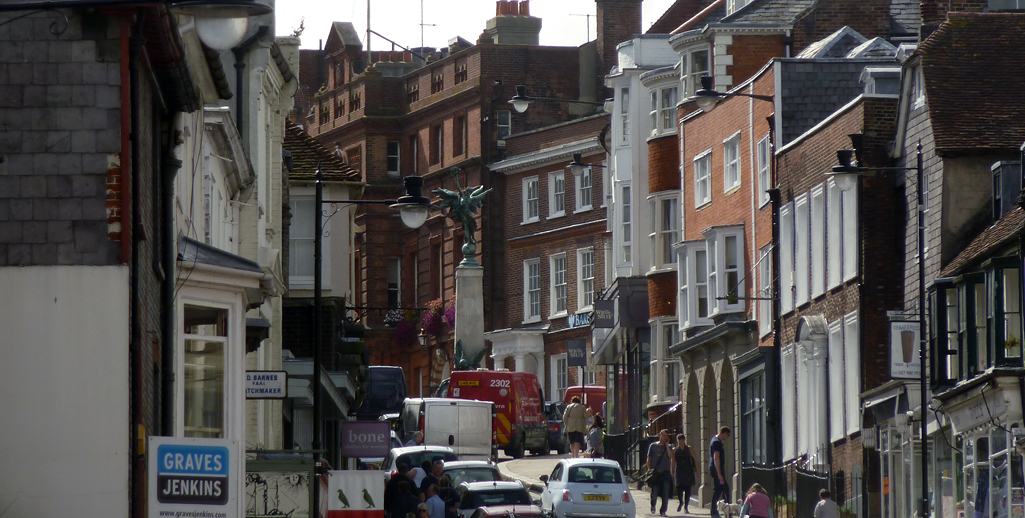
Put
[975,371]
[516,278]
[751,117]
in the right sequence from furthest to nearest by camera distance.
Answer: [516,278], [751,117], [975,371]

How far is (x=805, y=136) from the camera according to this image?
127 feet

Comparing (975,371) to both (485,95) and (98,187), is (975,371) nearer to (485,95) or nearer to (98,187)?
(98,187)

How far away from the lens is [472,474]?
34.7m

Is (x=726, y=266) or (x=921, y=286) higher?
(x=726, y=266)

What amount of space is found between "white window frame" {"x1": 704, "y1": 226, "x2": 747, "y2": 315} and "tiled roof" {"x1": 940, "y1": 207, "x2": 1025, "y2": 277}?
11.6 metres

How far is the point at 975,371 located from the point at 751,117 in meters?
13.6

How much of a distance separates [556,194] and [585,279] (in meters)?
4.17

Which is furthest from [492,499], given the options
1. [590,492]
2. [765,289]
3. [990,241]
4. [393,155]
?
[393,155]

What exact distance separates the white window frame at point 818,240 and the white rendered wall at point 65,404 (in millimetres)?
23627

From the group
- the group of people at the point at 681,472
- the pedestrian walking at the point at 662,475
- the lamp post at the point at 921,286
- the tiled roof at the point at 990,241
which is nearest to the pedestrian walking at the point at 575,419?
the group of people at the point at 681,472

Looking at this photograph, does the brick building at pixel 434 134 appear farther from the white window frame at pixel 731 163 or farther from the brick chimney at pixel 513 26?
the white window frame at pixel 731 163

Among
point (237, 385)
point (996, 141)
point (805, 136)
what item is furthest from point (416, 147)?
point (237, 385)

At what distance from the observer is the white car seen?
1332 inches

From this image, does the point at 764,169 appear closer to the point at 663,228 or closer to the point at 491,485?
the point at 663,228
